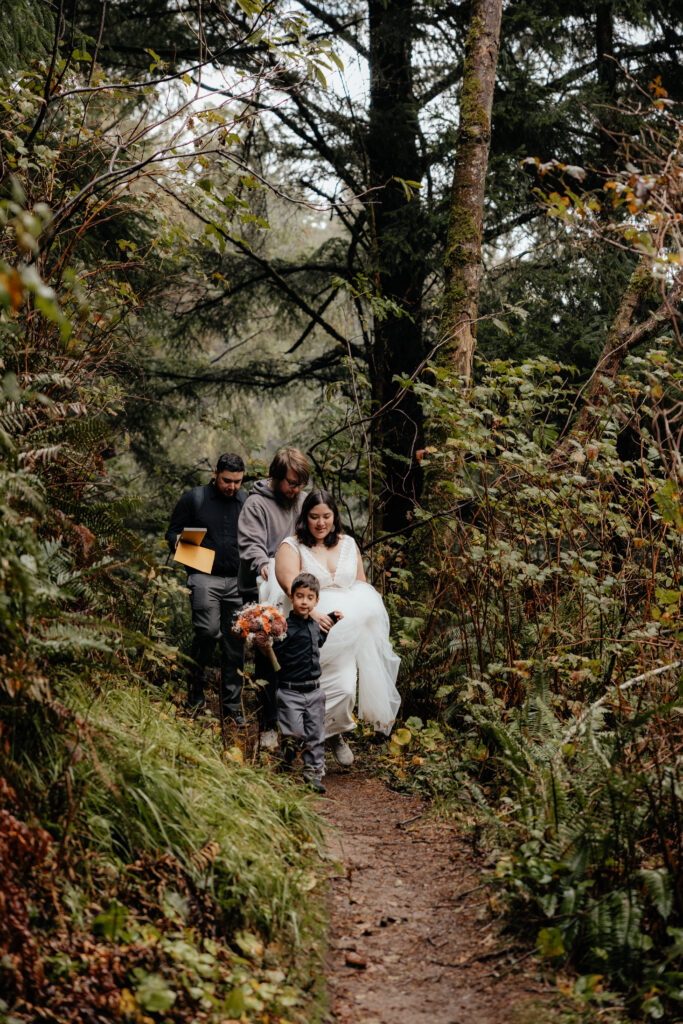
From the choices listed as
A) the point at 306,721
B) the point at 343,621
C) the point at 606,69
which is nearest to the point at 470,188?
the point at 606,69

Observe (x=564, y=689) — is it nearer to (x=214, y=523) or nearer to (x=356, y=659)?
(x=356, y=659)

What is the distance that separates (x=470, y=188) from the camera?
25.8ft

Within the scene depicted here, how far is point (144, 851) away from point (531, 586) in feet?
11.3

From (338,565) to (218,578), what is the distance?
129 cm

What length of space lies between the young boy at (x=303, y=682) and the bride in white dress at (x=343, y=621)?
34cm

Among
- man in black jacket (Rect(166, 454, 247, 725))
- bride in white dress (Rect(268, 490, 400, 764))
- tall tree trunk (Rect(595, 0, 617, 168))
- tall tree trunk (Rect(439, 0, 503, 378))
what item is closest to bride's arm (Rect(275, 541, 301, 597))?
bride in white dress (Rect(268, 490, 400, 764))

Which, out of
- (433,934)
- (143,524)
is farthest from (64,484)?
(143,524)

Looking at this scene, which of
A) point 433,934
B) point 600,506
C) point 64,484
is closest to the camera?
point 433,934

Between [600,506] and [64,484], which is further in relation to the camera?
[600,506]

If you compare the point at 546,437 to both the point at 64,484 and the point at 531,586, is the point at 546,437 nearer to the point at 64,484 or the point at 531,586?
the point at 531,586

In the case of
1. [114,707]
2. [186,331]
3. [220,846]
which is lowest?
[220,846]

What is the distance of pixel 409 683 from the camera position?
22.2 ft

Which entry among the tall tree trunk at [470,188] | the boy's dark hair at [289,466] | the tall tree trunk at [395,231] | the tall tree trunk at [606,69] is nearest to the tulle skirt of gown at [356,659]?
the boy's dark hair at [289,466]

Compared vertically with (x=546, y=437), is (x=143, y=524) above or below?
below
